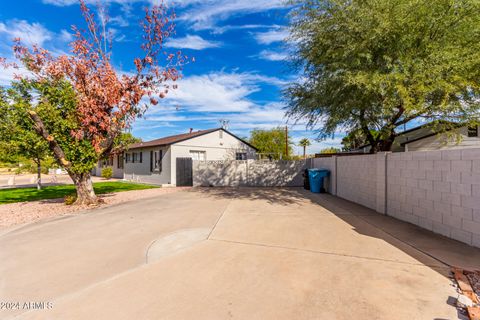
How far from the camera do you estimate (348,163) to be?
977 cm

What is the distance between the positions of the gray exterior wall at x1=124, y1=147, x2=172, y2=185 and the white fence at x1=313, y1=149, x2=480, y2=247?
12801 mm

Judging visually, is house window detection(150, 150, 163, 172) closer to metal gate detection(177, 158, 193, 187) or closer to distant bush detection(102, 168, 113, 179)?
metal gate detection(177, 158, 193, 187)

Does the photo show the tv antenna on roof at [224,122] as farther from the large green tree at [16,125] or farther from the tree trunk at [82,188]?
the large green tree at [16,125]

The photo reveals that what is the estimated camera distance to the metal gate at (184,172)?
1658cm

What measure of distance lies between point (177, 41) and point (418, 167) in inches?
412

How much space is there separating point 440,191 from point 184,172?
47.4 ft

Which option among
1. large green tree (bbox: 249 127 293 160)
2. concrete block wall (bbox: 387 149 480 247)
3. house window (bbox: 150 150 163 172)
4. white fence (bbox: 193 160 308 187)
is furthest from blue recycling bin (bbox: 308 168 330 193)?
large green tree (bbox: 249 127 293 160)

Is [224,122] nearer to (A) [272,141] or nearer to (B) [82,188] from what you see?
(A) [272,141]

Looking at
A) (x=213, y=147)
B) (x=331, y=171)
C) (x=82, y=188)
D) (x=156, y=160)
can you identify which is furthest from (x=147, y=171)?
(x=331, y=171)

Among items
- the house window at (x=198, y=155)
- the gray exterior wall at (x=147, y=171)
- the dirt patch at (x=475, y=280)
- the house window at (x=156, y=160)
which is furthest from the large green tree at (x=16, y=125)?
the dirt patch at (x=475, y=280)

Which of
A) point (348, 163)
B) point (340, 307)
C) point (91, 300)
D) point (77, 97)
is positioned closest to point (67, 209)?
point (77, 97)

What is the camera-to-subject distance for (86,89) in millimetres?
8820

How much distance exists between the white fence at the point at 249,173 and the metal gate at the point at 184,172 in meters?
0.84

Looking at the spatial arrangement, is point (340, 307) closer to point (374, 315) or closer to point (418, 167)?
point (374, 315)
